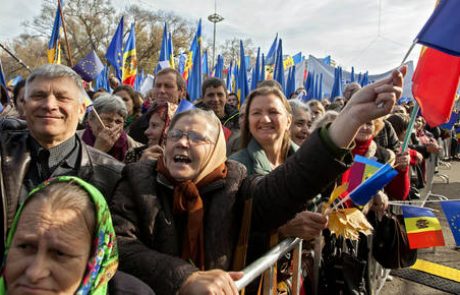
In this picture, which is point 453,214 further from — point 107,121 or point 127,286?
point 107,121

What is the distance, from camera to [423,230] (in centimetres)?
269

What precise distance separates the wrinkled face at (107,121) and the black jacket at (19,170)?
100cm

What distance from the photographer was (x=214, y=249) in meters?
1.65

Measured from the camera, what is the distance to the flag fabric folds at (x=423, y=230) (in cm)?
265

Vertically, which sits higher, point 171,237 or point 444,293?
point 171,237

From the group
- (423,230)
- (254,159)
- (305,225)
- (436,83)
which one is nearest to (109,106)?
(254,159)

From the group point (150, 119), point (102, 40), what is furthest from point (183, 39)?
point (150, 119)

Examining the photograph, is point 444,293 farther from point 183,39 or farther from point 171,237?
point 183,39

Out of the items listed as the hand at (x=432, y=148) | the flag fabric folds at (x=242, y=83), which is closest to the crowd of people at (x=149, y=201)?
the hand at (x=432, y=148)

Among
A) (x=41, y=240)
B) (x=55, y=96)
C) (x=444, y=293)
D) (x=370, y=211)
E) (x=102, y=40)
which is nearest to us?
(x=41, y=240)

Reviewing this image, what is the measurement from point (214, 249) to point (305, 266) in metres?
1.09

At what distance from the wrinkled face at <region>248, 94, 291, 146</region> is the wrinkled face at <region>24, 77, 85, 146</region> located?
3.73ft

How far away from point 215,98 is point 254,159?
6.66 feet

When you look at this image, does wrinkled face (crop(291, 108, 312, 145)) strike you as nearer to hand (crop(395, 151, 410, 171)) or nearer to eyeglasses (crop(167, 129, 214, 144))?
hand (crop(395, 151, 410, 171))
